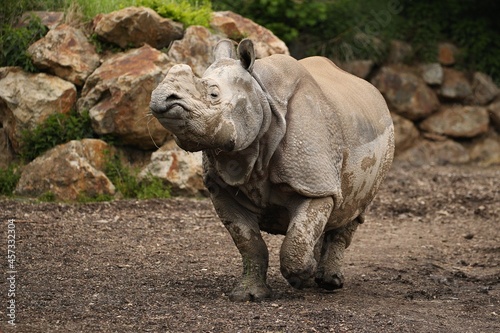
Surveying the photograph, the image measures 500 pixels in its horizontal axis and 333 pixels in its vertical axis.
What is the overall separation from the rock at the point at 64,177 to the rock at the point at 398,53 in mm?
6446

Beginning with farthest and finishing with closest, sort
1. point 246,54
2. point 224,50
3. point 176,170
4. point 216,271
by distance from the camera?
point 176,170
point 216,271
point 224,50
point 246,54

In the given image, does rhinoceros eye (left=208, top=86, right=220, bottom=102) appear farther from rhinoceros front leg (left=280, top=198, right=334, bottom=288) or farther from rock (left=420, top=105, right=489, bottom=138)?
rock (left=420, top=105, right=489, bottom=138)

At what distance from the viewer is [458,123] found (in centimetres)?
1452

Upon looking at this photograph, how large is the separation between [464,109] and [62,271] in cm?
931

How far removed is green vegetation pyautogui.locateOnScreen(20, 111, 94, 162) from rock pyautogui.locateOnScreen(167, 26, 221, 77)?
1.26m

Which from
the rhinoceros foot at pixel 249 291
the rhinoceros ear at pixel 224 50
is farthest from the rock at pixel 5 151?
the rhinoceros ear at pixel 224 50

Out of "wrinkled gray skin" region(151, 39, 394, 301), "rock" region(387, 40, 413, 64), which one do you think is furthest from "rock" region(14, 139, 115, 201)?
"rock" region(387, 40, 413, 64)

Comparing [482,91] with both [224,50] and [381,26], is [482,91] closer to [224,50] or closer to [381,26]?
[381,26]

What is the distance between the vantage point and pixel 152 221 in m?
8.89

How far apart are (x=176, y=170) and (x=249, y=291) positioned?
422 cm

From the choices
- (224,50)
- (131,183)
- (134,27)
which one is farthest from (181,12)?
(224,50)

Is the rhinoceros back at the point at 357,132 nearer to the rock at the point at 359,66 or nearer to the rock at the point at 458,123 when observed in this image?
the rock at the point at 359,66

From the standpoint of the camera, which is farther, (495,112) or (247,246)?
Result: (495,112)

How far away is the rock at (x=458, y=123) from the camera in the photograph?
571 inches
